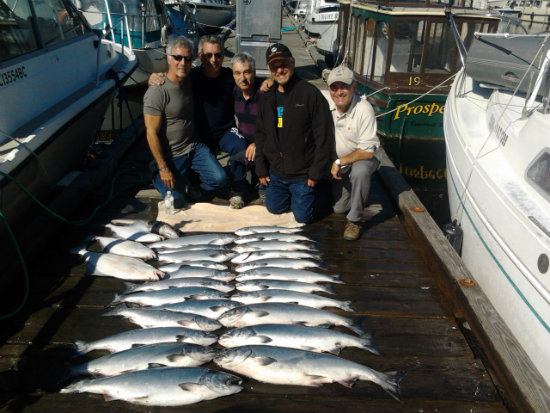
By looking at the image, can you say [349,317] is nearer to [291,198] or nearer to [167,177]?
[291,198]

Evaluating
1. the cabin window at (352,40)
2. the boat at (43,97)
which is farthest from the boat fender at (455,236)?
the cabin window at (352,40)

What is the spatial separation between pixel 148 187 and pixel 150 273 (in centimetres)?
209

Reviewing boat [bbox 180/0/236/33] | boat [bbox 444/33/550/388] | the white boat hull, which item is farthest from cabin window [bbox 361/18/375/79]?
boat [bbox 180/0/236/33]

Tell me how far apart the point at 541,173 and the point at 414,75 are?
21.8ft

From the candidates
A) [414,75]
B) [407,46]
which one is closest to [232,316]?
[414,75]

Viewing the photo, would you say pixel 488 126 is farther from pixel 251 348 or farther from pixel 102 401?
pixel 102 401

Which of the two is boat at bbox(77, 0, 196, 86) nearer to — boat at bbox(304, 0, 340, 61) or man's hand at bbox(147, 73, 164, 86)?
boat at bbox(304, 0, 340, 61)

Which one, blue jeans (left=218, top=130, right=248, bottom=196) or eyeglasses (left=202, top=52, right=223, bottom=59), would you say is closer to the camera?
eyeglasses (left=202, top=52, right=223, bottom=59)

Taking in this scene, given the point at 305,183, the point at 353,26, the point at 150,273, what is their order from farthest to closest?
the point at 353,26 < the point at 305,183 < the point at 150,273

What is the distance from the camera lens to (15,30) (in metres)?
4.70

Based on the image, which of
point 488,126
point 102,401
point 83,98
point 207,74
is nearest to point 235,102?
point 207,74

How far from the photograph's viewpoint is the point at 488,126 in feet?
16.5

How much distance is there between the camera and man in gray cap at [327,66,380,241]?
4352 millimetres

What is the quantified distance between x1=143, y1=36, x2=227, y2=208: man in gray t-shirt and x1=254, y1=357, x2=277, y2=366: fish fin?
2568 mm
